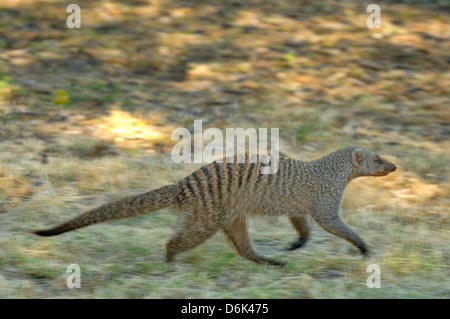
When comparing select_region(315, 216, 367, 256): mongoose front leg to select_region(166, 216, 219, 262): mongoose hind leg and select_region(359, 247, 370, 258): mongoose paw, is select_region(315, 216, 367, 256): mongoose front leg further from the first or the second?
select_region(166, 216, 219, 262): mongoose hind leg

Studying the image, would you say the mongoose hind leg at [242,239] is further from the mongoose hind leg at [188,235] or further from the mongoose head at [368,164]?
the mongoose head at [368,164]

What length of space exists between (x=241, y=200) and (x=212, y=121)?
9.31ft

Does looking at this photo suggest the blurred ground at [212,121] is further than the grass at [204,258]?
Yes

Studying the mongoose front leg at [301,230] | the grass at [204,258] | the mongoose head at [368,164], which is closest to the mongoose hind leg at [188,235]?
the grass at [204,258]

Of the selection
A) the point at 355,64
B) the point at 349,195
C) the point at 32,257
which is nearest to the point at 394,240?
the point at 349,195

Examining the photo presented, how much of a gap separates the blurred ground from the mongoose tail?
0.83 feet

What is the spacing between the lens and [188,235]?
3.85 meters

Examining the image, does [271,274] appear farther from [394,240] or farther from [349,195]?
[349,195]

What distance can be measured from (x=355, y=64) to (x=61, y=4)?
12.6 ft

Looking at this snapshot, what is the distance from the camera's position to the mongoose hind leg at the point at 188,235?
385 cm

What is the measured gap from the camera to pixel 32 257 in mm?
3889

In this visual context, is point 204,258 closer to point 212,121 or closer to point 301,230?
point 301,230

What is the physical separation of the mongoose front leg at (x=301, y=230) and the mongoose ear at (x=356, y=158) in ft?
1.55

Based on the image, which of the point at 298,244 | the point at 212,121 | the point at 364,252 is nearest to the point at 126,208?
the point at 298,244
